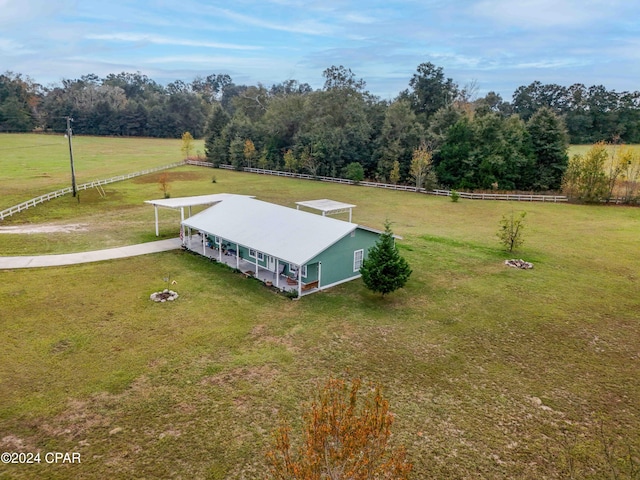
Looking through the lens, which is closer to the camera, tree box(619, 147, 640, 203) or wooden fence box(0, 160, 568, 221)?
wooden fence box(0, 160, 568, 221)

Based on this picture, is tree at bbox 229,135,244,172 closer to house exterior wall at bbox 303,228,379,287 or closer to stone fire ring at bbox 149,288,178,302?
house exterior wall at bbox 303,228,379,287

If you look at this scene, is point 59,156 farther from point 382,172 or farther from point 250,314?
point 250,314

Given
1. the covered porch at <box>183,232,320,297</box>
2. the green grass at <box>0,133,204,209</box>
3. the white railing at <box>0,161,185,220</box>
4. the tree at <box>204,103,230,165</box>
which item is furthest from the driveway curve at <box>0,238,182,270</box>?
the tree at <box>204,103,230,165</box>

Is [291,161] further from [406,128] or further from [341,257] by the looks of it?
[341,257]

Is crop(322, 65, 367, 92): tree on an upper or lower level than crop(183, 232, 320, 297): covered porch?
upper

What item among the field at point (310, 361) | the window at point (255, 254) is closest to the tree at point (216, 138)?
the field at point (310, 361)

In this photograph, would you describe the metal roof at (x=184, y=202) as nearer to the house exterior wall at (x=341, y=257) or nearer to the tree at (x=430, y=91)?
the house exterior wall at (x=341, y=257)
